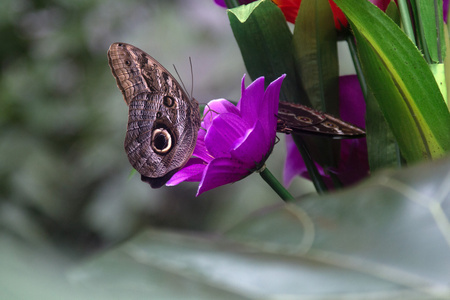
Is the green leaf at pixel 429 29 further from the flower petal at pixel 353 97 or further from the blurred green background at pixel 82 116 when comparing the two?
the blurred green background at pixel 82 116

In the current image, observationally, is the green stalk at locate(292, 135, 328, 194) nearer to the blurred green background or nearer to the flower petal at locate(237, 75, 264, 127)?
the flower petal at locate(237, 75, 264, 127)

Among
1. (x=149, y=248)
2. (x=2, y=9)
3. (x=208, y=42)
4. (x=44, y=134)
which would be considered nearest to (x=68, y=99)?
(x=44, y=134)

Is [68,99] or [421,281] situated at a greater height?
[421,281]

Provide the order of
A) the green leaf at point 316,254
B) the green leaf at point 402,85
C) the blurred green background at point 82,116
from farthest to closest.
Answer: the blurred green background at point 82,116 < the green leaf at point 402,85 < the green leaf at point 316,254

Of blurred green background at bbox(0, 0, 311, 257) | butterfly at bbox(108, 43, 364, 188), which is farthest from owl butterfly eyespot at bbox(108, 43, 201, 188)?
blurred green background at bbox(0, 0, 311, 257)

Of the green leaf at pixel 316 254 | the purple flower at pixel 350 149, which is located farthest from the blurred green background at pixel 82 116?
the green leaf at pixel 316 254

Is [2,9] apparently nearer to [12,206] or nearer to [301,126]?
[12,206]

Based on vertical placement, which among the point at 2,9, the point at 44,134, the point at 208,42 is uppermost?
the point at 2,9
